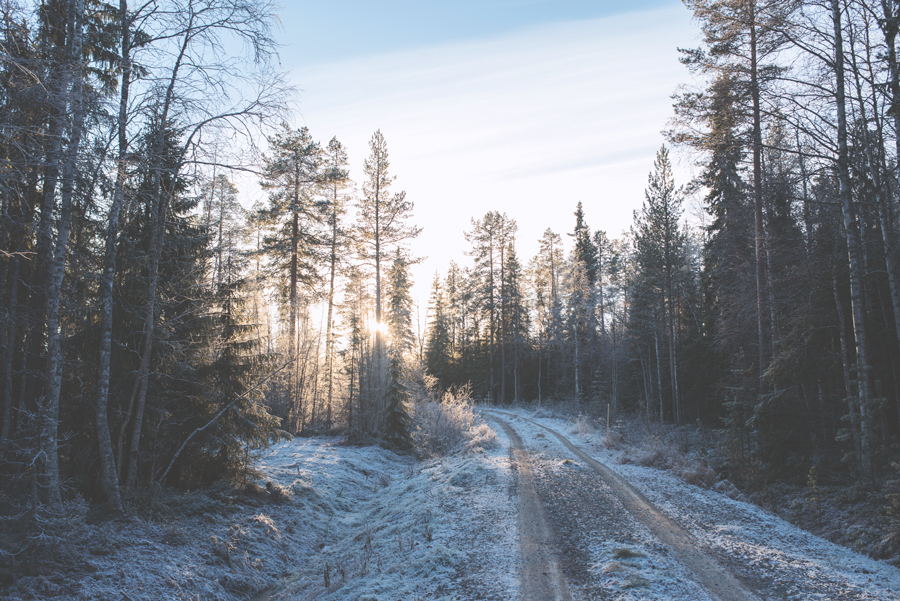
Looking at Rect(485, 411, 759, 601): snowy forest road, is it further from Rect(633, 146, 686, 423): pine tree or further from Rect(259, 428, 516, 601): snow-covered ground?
Rect(633, 146, 686, 423): pine tree

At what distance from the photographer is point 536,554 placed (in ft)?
21.4

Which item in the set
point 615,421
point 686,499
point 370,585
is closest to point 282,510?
point 370,585

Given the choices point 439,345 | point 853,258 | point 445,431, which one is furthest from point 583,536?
point 439,345

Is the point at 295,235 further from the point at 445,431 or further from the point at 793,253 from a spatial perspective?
the point at 793,253

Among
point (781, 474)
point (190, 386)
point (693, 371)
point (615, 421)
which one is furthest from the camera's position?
point (693, 371)

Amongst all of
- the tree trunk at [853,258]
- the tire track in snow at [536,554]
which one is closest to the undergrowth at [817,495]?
the tree trunk at [853,258]

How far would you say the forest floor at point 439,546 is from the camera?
535 centimetres

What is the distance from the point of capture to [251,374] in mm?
9672

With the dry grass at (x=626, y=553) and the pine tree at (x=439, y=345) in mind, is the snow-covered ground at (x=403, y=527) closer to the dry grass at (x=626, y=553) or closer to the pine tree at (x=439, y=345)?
the dry grass at (x=626, y=553)

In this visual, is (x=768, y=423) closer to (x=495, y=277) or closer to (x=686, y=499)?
(x=686, y=499)

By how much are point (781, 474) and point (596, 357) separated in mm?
29787

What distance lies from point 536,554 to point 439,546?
5.21 ft

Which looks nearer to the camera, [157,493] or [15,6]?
[15,6]

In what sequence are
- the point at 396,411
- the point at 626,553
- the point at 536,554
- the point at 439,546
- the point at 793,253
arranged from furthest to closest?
1. the point at 396,411
2. the point at 793,253
3. the point at 439,546
4. the point at 536,554
5. the point at 626,553
